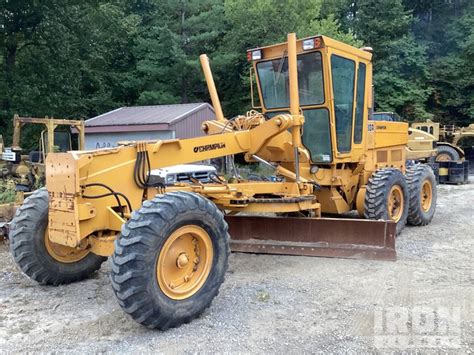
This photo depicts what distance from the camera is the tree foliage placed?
19.1 m

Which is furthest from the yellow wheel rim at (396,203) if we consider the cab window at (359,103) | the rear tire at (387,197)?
the cab window at (359,103)

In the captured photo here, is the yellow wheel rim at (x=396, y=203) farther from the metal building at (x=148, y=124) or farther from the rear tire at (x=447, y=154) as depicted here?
the rear tire at (x=447, y=154)

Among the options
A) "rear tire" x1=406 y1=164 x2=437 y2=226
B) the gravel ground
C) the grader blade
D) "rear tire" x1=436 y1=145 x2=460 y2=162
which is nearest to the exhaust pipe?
the grader blade

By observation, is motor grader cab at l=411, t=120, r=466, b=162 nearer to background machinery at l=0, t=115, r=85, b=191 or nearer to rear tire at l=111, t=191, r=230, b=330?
background machinery at l=0, t=115, r=85, b=191

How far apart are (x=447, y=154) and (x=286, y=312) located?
15541 mm

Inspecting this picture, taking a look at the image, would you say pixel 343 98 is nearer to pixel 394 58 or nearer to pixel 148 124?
pixel 148 124

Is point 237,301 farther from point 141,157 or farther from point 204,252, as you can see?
point 141,157

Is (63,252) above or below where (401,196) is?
below

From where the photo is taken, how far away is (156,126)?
49.2 ft

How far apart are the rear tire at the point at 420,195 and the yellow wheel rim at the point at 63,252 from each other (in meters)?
5.38

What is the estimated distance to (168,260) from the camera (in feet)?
14.0

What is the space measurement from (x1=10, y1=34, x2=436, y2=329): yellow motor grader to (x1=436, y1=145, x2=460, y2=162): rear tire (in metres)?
10.1

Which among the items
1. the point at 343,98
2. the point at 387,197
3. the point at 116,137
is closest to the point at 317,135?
the point at 343,98

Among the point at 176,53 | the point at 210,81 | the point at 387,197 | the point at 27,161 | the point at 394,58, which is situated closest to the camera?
the point at 210,81
